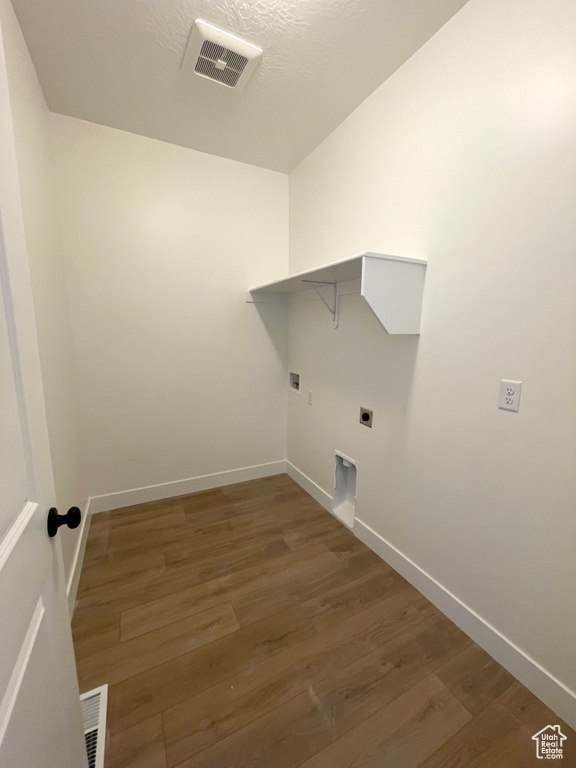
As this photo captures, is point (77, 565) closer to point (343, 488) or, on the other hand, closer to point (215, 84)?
point (343, 488)

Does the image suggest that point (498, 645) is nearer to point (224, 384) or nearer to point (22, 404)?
point (22, 404)

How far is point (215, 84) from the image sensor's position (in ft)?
5.38

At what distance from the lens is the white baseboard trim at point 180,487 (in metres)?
2.32

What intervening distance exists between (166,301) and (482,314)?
2.00 m

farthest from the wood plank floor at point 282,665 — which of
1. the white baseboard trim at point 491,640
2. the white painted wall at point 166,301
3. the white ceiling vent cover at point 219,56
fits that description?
the white ceiling vent cover at point 219,56

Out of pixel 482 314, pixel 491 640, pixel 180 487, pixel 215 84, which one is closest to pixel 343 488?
pixel 491 640

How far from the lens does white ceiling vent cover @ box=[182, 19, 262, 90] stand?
137cm

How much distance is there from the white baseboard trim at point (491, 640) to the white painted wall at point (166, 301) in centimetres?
152

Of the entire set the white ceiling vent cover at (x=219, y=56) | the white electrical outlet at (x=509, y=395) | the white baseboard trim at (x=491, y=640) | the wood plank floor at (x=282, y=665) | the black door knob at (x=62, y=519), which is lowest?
the wood plank floor at (x=282, y=665)

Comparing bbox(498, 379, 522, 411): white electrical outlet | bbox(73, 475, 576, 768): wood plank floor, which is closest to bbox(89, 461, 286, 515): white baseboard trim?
bbox(73, 475, 576, 768): wood plank floor

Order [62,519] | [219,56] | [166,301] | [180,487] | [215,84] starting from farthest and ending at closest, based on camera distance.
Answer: [180,487]
[166,301]
[215,84]
[219,56]
[62,519]

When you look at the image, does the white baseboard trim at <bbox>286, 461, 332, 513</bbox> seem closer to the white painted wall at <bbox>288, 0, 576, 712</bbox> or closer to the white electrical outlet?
the white painted wall at <bbox>288, 0, 576, 712</bbox>

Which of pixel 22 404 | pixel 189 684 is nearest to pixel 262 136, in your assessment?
pixel 22 404

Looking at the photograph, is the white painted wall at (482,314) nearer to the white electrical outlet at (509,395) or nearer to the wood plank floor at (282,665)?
the white electrical outlet at (509,395)
